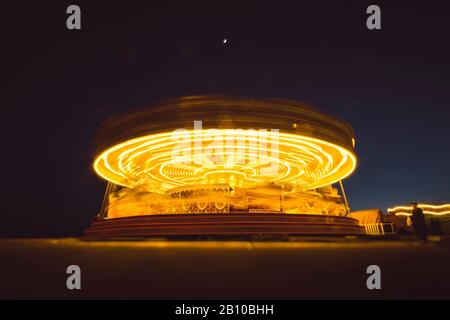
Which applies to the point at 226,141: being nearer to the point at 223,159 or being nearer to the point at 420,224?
the point at 223,159

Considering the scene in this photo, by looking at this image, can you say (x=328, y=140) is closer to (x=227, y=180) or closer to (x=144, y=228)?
(x=227, y=180)

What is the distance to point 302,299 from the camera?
325 centimetres

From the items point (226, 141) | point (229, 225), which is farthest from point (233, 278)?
point (226, 141)

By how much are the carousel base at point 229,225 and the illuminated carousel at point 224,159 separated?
0.14 ft

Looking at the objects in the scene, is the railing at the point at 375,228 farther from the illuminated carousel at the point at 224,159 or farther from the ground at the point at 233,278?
the ground at the point at 233,278

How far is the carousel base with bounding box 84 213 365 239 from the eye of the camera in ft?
41.5

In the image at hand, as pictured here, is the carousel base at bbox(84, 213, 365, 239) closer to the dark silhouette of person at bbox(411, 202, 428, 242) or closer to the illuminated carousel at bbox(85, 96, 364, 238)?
the illuminated carousel at bbox(85, 96, 364, 238)

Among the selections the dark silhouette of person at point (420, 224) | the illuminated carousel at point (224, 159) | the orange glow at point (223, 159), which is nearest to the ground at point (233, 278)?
the dark silhouette of person at point (420, 224)

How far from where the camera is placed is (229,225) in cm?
1270

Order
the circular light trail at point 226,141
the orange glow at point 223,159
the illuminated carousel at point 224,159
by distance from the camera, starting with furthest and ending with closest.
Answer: the orange glow at point 223,159
the circular light trail at point 226,141
the illuminated carousel at point 224,159

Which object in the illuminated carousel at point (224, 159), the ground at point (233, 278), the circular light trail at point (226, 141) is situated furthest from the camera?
the circular light trail at point (226, 141)

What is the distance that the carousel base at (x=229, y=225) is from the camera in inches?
498

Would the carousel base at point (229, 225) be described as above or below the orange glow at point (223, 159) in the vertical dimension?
below

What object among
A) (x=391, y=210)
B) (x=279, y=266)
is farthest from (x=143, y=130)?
(x=391, y=210)
